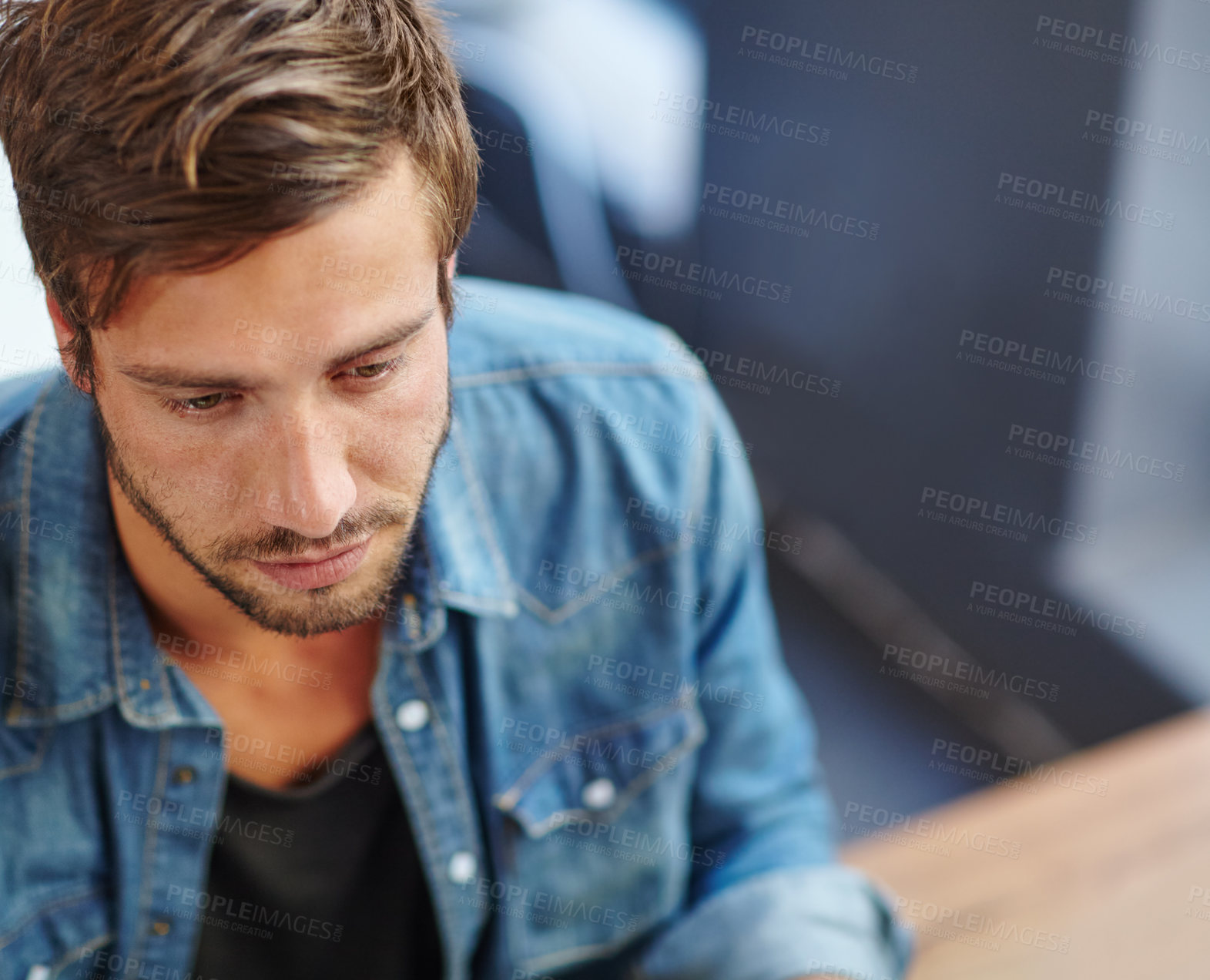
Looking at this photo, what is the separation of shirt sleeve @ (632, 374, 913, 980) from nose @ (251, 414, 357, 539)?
0.47 m

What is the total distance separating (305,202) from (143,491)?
0.27m

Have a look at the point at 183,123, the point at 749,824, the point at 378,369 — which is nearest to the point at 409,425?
the point at 378,369

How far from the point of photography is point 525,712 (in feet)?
3.61

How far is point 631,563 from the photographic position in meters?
1.13

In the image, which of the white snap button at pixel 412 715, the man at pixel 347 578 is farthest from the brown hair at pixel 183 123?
the white snap button at pixel 412 715

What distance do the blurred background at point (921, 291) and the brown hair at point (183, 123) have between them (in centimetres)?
61

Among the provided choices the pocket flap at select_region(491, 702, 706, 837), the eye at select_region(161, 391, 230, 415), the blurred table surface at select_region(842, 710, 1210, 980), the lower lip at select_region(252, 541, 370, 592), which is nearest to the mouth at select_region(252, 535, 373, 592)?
the lower lip at select_region(252, 541, 370, 592)

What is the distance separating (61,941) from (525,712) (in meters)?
0.46

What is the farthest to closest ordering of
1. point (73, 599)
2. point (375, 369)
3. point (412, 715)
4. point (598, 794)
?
point (598, 794) → point (412, 715) → point (73, 599) → point (375, 369)

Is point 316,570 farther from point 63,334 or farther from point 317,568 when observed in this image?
point 63,334

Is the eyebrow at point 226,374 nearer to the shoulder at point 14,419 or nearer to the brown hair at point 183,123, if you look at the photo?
the brown hair at point 183,123

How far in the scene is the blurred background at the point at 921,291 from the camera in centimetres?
151

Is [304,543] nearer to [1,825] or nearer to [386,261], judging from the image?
[386,261]

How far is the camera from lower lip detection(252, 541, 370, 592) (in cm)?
82
